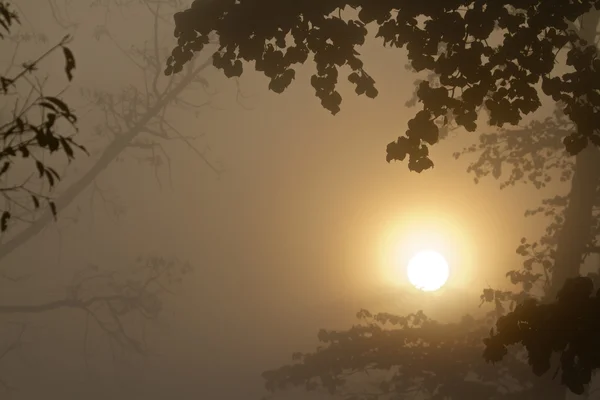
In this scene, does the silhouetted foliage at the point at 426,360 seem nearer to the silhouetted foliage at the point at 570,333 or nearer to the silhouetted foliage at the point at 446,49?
the silhouetted foliage at the point at 446,49

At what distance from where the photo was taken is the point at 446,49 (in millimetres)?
5004

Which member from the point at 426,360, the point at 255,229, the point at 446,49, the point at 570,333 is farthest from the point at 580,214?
the point at 255,229

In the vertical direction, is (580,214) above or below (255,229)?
below

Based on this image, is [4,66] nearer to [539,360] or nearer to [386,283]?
[386,283]

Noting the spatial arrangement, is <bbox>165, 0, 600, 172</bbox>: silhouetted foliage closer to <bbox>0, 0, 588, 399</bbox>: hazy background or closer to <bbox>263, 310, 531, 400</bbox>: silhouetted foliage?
<bbox>263, 310, 531, 400</bbox>: silhouetted foliage

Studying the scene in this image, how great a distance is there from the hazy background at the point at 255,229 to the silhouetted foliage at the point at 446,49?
2717cm

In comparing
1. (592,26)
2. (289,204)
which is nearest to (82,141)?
(289,204)

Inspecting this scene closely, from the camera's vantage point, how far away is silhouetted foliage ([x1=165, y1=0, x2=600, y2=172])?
4.83 meters

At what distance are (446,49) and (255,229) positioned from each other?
34144 millimetres

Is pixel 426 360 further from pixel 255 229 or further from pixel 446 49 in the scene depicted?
pixel 255 229

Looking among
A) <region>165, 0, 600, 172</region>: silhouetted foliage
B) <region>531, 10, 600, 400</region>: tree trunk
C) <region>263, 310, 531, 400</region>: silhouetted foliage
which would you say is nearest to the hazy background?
<region>531, 10, 600, 400</region>: tree trunk

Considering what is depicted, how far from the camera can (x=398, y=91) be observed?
40.5 metres

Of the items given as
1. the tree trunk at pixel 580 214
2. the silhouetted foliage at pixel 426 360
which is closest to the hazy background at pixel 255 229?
the tree trunk at pixel 580 214

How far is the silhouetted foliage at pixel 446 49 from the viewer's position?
15.9 ft
